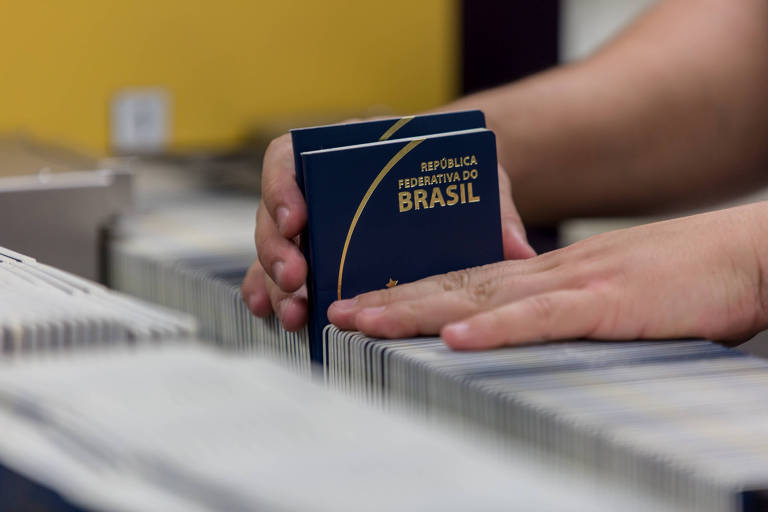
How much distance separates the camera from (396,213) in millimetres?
862

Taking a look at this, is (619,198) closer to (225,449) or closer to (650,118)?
(650,118)

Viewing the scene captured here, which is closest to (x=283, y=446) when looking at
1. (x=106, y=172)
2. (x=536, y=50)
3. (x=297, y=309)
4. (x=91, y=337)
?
(x=91, y=337)

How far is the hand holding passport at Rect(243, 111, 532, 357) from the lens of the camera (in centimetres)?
83

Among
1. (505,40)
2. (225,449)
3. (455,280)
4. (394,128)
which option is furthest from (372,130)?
(505,40)

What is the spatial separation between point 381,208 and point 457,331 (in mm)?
132

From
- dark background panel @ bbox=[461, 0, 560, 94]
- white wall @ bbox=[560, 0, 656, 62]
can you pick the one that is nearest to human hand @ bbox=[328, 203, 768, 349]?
dark background panel @ bbox=[461, 0, 560, 94]

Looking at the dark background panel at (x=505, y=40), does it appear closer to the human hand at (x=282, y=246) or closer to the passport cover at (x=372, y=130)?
the human hand at (x=282, y=246)

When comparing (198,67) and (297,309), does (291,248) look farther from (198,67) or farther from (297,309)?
(198,67)

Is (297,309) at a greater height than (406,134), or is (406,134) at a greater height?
(406,134)

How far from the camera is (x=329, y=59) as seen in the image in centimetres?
245

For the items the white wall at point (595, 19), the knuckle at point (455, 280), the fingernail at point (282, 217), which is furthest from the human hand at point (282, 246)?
the white wall at point (595, 19)

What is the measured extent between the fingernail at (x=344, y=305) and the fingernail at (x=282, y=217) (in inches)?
3.3

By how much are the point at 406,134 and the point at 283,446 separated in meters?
0.46

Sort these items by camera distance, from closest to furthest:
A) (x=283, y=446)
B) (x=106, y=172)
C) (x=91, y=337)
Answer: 1. (x=283, y=446)
2. (x=91, y=337)
3. (x=106, y=172)
